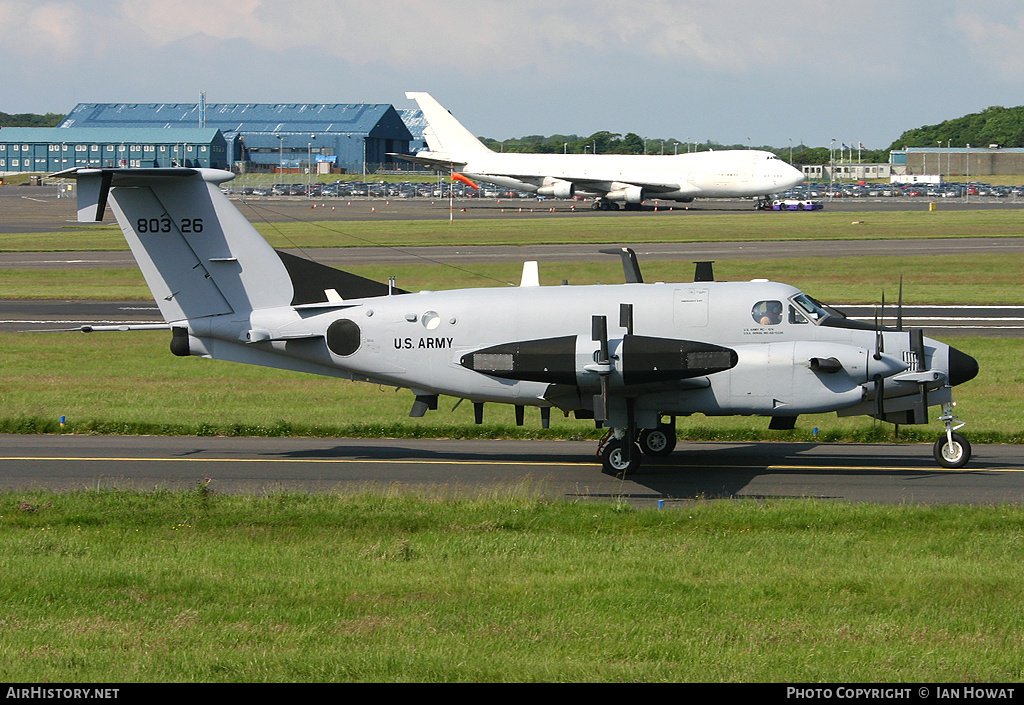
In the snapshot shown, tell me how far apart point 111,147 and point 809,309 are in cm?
14393

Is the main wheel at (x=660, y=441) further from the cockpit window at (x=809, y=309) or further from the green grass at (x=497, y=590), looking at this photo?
the green grass at (x=497, y=590)

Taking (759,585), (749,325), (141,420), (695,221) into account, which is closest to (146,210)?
(141,420)

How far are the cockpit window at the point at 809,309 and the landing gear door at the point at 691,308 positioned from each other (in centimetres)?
150

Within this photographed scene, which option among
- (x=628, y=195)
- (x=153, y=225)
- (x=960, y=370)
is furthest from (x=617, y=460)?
(x=628, y=195)

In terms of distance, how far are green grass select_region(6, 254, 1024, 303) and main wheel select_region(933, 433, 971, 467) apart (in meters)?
→ 23.3

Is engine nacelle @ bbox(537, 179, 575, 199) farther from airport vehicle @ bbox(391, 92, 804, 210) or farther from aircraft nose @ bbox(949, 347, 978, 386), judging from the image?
aircraft nose @ bbox(949, 347, 978, 386)

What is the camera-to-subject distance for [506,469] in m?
18.3

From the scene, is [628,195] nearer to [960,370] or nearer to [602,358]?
[960,370]

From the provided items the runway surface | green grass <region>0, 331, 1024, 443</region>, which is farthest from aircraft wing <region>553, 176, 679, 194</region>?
the runway surface

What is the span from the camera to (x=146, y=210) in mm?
19547

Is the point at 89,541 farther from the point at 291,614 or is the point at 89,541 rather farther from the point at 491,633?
the point at 491,633

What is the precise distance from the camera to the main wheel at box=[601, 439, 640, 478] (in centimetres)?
1739

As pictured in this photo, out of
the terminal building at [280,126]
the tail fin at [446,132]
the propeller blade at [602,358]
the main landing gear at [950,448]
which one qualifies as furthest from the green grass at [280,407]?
the terminal building at [280,126]

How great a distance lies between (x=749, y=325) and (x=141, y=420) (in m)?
12.2
